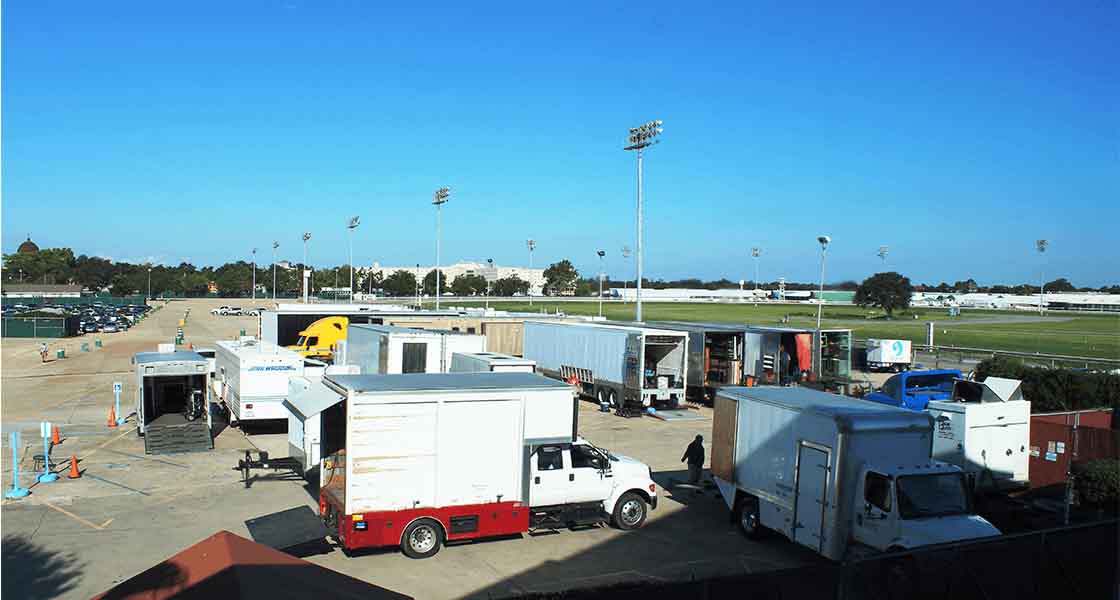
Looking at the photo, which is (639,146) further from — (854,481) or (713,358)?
(854,481)

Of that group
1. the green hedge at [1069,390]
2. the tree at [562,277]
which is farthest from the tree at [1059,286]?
the green hedge at [1069,390]

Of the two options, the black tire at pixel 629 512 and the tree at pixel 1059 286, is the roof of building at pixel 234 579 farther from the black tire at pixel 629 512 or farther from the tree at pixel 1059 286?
the tree at pixel 1059 286

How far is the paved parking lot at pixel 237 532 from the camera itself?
11.8 m

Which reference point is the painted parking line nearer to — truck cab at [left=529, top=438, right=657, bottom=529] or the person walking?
truck cab at [left=529, top=438, right=657, bottom=529]

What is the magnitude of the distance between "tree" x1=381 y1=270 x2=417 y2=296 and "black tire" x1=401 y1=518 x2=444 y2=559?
16442cm

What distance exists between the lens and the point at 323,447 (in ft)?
47.0

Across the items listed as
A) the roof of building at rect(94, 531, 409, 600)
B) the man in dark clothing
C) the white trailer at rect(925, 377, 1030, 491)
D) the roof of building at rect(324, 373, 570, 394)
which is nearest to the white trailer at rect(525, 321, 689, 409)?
the man in dark clothing

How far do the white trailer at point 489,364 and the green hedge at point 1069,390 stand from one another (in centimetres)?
1645

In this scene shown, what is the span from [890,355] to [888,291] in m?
50.5

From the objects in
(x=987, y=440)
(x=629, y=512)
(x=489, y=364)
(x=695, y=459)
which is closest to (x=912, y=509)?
(x=629, y=512)

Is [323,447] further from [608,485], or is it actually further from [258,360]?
[258,360]

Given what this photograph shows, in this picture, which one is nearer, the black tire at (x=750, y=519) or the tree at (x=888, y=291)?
the black tire at (x=750, y=519)

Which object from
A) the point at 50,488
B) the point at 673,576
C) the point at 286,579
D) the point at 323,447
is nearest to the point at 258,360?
the point at 50,488

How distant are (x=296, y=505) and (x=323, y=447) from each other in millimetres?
2267
